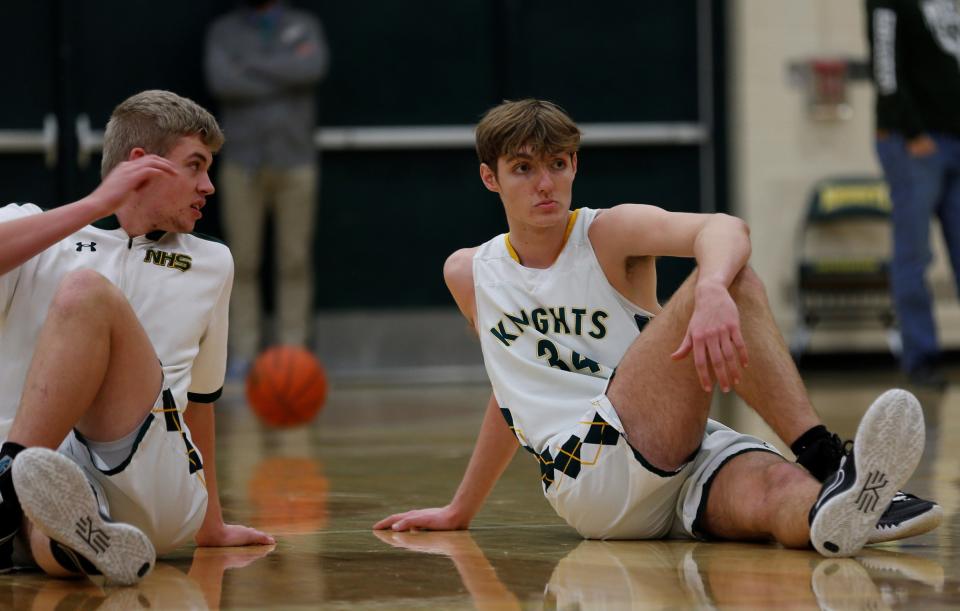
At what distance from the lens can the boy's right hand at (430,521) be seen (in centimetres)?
333

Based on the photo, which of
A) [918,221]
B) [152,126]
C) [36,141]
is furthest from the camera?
[36,141]

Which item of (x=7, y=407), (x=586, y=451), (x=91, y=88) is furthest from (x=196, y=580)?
(x=91, y=88)

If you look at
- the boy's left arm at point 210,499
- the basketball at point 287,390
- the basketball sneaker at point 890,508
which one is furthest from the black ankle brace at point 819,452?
the basketball at point 287,390

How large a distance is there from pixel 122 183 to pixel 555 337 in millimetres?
985

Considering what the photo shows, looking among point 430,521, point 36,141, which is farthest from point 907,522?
point 36,141

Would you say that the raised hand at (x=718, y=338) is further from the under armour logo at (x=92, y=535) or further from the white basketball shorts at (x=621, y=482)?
the under armour logo at (x=92, y=535)

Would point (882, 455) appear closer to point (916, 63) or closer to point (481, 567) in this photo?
point (481, 567)

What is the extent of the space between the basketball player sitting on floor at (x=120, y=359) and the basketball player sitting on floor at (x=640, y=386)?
0.62 meters

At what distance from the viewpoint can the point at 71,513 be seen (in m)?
2.41

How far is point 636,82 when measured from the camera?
32.9 feet

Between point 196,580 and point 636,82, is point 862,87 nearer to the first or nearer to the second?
point 636,82

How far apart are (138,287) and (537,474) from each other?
1.99 m

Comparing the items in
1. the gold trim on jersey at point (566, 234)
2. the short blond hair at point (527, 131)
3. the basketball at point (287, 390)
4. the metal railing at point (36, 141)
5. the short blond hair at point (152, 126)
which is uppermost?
the short blond hair at point (152, 126)

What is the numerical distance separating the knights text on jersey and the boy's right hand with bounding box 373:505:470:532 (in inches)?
22.2
